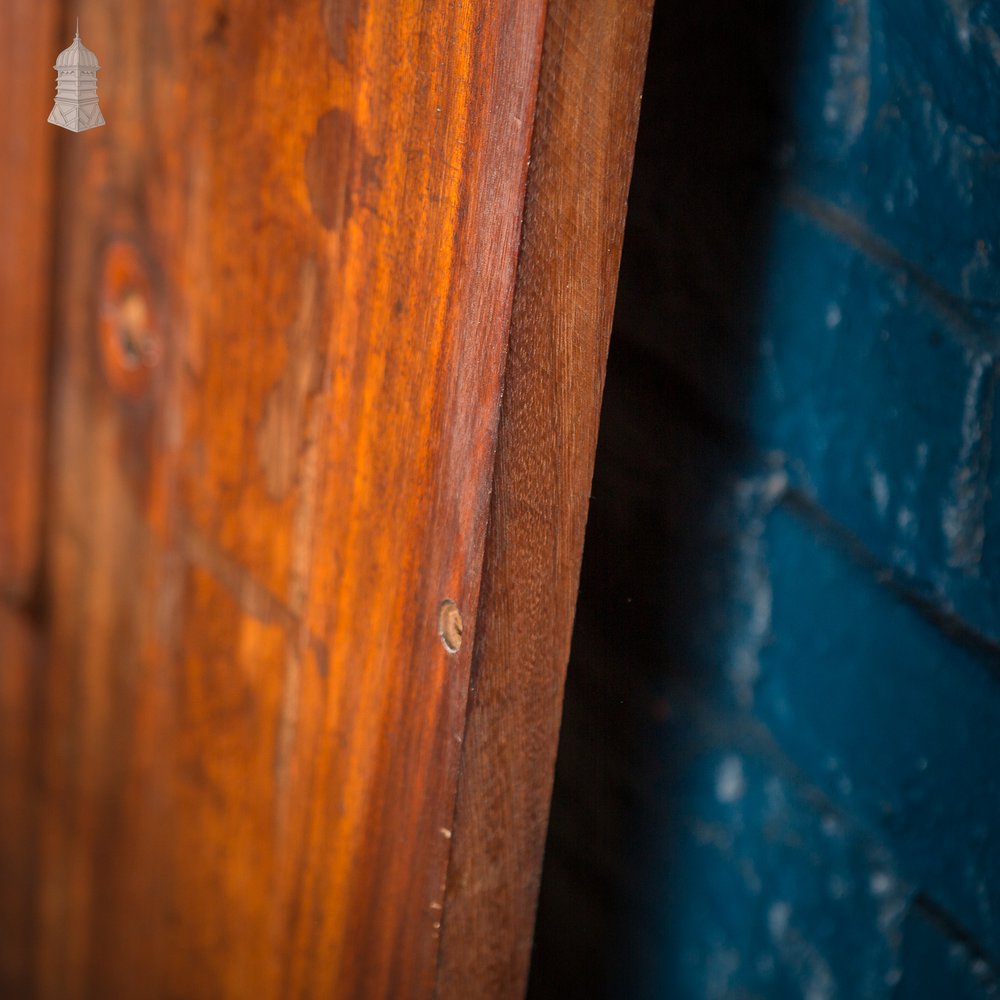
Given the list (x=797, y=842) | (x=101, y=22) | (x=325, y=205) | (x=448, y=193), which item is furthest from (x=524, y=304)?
(x=101, y=22)

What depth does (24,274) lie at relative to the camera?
862 mm

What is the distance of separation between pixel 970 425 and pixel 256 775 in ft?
1.34

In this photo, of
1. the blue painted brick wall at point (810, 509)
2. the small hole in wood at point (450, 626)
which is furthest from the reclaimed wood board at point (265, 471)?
the blue painted brick wall at point (810, 509)

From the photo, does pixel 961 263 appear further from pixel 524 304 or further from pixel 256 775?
pixel 256 775

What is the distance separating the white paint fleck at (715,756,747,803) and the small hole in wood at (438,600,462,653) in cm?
19

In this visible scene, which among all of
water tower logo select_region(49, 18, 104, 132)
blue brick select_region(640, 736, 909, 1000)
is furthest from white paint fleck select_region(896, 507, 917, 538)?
water tower logo select_region(49, 18, 104, 132)

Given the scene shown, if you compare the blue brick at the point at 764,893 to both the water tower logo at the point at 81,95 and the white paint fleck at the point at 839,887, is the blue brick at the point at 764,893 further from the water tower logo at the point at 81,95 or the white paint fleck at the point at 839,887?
the water tower logo at the point at 81,95

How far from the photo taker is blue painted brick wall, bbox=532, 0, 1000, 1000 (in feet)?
1.63

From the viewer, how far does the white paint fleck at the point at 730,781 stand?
58 centimetres

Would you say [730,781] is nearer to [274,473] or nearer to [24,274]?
[274,473]

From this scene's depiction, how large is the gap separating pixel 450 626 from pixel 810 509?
18cm

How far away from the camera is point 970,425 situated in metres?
0.50

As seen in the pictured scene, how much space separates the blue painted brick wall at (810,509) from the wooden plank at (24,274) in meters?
0.47

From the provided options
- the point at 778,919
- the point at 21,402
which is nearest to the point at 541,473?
the point at 778,919
